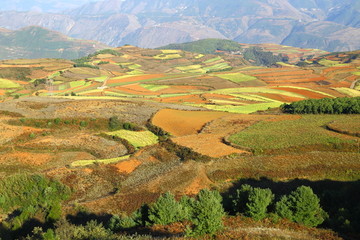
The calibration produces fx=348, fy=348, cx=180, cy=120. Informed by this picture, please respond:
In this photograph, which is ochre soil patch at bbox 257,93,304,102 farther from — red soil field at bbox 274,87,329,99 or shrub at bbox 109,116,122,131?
shrub at bbox 109,116,122,131

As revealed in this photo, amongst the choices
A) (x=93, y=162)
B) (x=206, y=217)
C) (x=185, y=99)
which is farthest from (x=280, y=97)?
(x=206, y=217)

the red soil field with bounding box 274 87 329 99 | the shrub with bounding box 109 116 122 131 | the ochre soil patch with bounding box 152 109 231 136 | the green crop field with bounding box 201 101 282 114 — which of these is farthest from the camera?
the red soil field with bounding box 274 87 329 99

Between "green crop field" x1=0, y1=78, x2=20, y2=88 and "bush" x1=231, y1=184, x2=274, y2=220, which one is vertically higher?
"bush" x1=231, y1=184, x2=274, y2=220

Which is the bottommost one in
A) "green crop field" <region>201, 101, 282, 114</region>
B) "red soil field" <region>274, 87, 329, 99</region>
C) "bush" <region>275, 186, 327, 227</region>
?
"red soil field" <region>274, 87, 329, 99</region>

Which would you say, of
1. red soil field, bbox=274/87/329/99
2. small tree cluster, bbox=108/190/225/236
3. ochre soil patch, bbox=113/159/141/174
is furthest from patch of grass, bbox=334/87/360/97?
small tree cluster, bbox=108/190/225/236

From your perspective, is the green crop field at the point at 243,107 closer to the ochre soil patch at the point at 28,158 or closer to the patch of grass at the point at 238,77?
the ochre soil patch at the point at 28,158

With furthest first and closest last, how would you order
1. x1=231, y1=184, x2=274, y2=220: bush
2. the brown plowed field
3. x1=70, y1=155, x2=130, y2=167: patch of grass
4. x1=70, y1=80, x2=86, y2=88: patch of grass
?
the brown plowed field, x1=70, y1=80, x2=86, y2=88: patch of grass, x1=70, y1=155, x2=130, y2=167: patch of grass, x1=231, y1=184, x2=274, y2=220: bush

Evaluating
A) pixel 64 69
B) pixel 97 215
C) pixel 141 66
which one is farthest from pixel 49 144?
pixel 141 66
